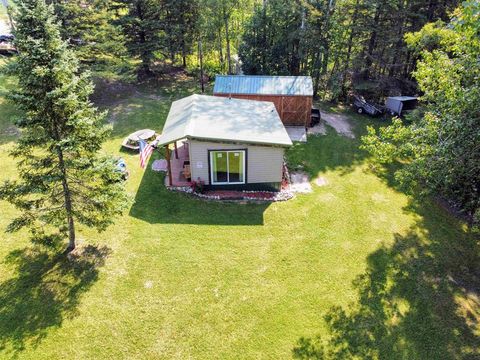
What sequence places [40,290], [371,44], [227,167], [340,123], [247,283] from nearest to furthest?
[40,290], [247,283], [227,167], [340,123], [371,44]

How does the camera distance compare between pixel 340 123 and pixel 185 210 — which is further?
pixel 340 123

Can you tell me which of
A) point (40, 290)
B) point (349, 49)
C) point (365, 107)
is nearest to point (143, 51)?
point (349, 49)

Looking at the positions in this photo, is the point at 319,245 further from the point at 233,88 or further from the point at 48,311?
the point at 233,88

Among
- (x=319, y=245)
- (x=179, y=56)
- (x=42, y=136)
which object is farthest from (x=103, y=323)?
(x=179, y=56)

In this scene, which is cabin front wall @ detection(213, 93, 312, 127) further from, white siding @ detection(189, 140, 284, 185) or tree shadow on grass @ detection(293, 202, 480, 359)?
tree shadow on grass @ detection(293, 202, 480, 359)

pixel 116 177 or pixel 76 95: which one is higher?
pixel 76 95

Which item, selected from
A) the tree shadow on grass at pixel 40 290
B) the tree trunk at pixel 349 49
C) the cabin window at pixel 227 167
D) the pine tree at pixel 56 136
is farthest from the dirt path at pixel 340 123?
the tree shadow on grass at pixel 40 290

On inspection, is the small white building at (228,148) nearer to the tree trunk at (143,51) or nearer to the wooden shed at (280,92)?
the wooden shed at (280,92)

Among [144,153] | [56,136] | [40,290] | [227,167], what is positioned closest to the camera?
[56,136]

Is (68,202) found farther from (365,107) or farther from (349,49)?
(349,49)
